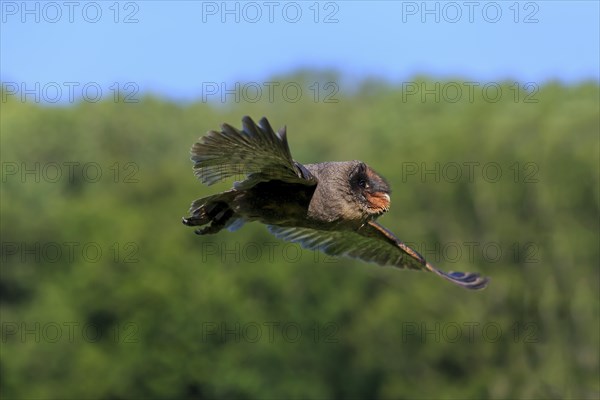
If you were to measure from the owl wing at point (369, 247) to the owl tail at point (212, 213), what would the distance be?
1467 millimetres

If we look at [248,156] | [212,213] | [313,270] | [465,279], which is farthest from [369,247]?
[313,270]

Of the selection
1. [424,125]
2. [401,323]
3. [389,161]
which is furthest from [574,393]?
[424,125]

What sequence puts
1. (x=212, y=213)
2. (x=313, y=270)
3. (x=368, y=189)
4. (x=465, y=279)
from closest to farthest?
(x=368, y=189)
(x=212, y=213)
(x=465, y=279)
(x=313, y=270)

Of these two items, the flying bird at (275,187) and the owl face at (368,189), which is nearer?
the flying bird at (275,187)

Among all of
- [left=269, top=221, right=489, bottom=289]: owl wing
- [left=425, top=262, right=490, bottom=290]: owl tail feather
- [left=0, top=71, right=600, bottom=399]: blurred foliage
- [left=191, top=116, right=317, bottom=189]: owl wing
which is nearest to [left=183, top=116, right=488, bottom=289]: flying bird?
[left=191, top=116, right=317, bottom=189]: owl wing

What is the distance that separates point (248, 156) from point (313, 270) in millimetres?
62542

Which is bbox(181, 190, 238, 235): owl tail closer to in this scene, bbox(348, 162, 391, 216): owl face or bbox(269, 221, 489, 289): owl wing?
bbox(348, 162, 391, 216): owl face

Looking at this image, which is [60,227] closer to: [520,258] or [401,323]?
[401,323]

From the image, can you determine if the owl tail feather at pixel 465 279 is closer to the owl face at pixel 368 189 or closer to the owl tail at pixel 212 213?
the owl face at pixel 368 189

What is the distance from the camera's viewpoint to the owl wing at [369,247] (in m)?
14.2

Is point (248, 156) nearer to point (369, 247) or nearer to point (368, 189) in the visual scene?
point (368, 189)

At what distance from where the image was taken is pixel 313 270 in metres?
73.9

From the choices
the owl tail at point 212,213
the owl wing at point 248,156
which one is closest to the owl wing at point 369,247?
the owl tail at point 212,213

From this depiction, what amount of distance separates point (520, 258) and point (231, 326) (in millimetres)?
22011
